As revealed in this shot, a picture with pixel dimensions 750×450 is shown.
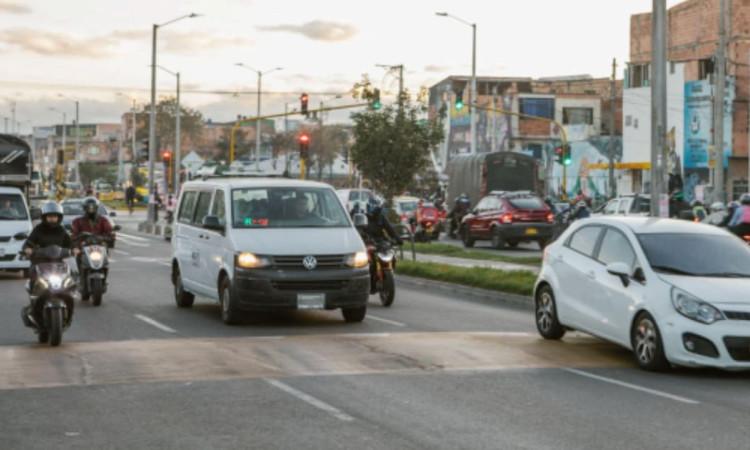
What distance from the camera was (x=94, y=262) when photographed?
66.9 ft

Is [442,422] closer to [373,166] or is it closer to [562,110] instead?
[373,166]

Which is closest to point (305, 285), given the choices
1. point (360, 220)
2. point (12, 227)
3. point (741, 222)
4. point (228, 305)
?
point (228, 305)

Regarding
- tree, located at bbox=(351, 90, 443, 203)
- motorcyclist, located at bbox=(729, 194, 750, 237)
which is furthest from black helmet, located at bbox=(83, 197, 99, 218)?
tree, located at bbox=(351, 90, 443, 203)

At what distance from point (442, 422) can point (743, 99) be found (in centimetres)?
5972

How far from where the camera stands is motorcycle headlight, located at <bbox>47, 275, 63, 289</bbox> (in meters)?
14.6

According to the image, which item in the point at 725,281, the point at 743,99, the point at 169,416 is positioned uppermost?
the point at 743,99

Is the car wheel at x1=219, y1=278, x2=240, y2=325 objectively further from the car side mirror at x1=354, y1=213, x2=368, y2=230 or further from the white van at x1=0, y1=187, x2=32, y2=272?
the white van at x1=0, y1=187, x2=32, y2=272

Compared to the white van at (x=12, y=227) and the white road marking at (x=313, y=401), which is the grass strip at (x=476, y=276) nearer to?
the white van at (x=12, y=227)

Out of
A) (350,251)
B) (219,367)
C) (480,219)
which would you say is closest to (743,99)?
(480,219)

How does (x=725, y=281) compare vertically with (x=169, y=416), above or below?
above

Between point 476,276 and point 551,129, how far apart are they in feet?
247

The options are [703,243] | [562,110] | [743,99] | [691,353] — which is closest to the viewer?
[691,353]

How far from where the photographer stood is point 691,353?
1241 cm

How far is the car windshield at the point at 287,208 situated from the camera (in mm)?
17672
